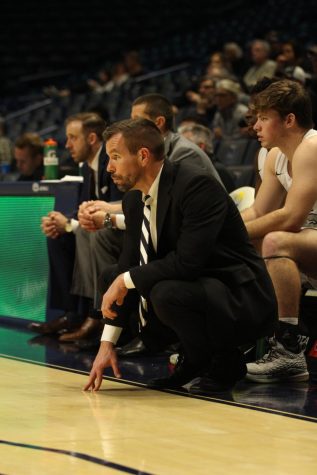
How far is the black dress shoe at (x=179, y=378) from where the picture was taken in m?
3.70

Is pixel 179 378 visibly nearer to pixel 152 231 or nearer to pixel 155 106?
pixel 152 231

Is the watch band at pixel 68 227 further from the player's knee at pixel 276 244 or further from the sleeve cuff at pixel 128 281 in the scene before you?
the sleeve cuff at pixel 128 281

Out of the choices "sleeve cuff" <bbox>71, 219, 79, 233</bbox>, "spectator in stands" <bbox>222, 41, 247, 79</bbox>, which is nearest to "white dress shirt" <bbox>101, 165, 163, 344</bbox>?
"sleeve cuff" <bbox>71, 219, 79, 233</bbox>

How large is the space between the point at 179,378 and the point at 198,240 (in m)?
0.59

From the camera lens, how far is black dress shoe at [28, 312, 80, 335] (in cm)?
555

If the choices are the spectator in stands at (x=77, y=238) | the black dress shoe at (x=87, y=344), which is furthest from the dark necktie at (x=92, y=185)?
the black dress shoe at (x=87, y=344)

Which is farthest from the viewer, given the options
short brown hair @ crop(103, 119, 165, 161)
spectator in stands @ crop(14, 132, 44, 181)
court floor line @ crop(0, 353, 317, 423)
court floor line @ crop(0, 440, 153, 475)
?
spectator in stands @ crop(14, 132, 44, 181)

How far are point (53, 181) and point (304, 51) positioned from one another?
500cm

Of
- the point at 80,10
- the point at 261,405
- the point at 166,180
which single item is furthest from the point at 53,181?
the point at 80,10

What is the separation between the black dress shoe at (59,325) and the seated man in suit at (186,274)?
72.0 inches

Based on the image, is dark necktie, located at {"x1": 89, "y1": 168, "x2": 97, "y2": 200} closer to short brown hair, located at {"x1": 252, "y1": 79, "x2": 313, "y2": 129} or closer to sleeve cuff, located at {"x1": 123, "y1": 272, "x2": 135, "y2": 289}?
short brown hair, located at {"x1": 252, "y1": 79, "x2": 313, "y2": 129}

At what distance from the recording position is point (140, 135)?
361cm

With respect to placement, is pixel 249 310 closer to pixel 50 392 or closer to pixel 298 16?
pixel 50 392

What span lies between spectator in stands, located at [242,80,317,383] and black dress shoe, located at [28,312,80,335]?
1.70 m
